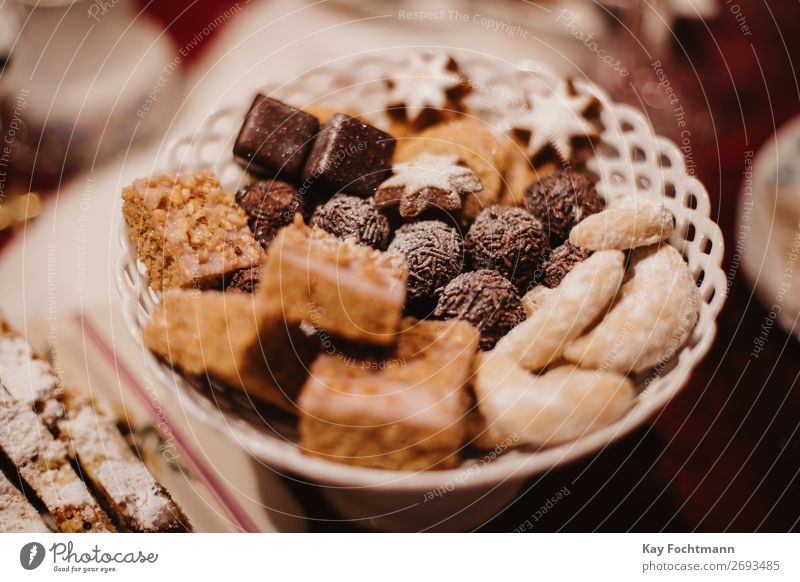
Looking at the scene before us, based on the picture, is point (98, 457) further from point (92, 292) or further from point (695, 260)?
point (695, 260)

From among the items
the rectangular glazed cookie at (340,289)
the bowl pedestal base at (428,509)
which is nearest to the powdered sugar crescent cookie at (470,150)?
the rectangular glazed cookie at (340,289)

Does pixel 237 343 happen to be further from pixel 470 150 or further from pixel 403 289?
pixel 470 150

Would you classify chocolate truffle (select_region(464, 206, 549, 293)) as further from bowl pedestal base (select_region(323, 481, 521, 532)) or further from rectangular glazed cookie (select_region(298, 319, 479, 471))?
bowl pedestal base (select_region(323, 481, 521, 532))

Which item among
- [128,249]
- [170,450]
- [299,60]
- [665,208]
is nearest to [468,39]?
[299,60]

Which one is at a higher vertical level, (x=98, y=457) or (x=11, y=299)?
(x=11, y=299)

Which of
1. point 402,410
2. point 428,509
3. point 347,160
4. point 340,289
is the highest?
point 347,160

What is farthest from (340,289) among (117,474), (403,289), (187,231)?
(117,474)

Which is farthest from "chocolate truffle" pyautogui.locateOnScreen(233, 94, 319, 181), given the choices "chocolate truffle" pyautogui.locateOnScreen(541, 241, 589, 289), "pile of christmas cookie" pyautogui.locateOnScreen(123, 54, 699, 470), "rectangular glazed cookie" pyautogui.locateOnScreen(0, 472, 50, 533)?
"rectangular glazed cookie" pyautogui.locateOnScreen(0, 472, 50, 533)
